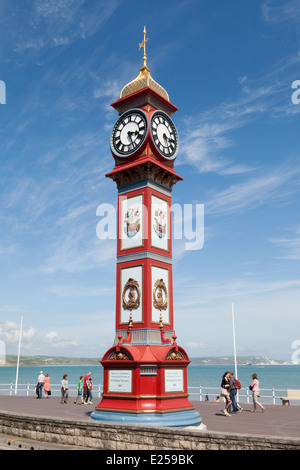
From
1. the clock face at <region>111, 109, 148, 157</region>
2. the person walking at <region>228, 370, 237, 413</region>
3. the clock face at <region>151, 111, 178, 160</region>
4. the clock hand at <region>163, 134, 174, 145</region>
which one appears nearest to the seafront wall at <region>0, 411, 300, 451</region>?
the person walking at <region>228, 370, 237, 413</region>

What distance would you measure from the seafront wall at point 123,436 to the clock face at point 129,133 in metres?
12.0

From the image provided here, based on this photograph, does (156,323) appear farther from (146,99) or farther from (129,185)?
(146,99)

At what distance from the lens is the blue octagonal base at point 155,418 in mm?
16031

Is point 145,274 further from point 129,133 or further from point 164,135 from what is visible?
point 164,135

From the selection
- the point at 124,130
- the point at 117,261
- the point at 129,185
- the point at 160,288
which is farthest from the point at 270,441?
the point at 124,130

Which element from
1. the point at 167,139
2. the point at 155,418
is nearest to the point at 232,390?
the point at 155,418

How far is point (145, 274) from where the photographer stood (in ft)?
60.3

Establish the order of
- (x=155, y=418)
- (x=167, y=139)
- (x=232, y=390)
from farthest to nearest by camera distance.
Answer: (x=232, y=390) < (x=167, y=139) < (x=155, y=418)

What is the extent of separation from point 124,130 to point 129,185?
282 cm

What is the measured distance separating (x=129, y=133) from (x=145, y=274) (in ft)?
23.0

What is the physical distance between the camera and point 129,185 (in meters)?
20.2

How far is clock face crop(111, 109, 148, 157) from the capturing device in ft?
65.3

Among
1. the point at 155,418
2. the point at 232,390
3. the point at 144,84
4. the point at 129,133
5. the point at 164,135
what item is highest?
the point at 144,84

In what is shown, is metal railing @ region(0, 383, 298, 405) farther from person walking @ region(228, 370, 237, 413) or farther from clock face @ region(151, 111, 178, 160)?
clock face @ region(151, 111, 178, 160)
